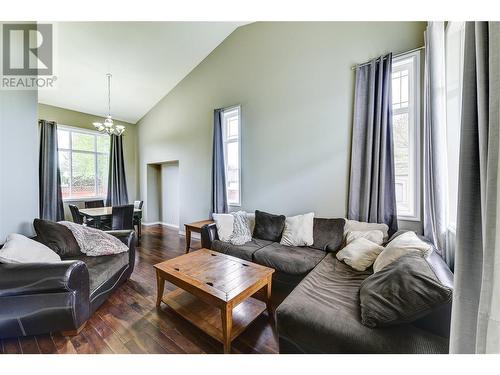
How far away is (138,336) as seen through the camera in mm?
1679

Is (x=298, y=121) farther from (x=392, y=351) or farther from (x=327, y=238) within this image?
(x=392, y=351)

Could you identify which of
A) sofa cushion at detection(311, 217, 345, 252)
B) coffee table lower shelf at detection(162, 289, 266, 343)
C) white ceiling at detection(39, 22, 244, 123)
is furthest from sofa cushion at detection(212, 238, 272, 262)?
white ceiling at detection(39, 22, 244, 123)

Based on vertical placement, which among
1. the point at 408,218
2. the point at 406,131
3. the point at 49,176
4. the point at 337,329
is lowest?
the point at 337,329

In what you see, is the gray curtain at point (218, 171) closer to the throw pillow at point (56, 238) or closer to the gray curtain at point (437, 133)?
the throw pillow at point (56, 238)

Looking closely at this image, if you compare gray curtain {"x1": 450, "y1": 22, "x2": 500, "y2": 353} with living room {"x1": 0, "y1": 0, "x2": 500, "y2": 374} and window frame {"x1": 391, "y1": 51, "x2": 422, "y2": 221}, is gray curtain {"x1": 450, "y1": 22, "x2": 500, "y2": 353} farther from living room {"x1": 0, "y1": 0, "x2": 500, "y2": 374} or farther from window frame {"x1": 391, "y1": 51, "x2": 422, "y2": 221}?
window frame {"x1": 391, "y1": 51, "x2": 422, "y2": 221}

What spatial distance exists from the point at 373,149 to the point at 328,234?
1213 mm

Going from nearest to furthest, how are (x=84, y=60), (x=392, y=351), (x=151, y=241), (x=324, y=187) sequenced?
(x=392, y=351)
(x=324, y=187)
(x=84, y=60)
(x=151, y=241)

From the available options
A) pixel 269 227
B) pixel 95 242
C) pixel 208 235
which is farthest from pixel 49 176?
pixel 269 227

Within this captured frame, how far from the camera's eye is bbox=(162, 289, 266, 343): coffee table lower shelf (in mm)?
1672

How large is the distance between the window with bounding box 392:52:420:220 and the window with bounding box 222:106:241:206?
8.19ft

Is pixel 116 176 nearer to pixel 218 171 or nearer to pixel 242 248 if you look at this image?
pixel 218 171
